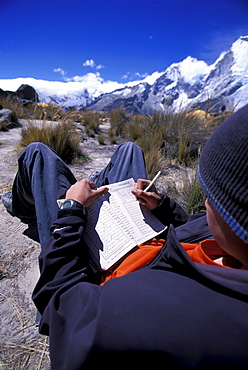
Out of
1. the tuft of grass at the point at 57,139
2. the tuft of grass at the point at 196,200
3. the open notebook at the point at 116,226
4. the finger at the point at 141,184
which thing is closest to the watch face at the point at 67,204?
the open notebook at the point at 116,226

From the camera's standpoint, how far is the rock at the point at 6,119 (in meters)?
5.50

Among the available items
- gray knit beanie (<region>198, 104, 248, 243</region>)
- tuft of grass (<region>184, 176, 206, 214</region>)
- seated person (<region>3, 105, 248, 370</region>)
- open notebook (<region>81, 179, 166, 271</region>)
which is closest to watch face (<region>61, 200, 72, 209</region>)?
open notebook (<region>81, 179, 166, 271</region>)

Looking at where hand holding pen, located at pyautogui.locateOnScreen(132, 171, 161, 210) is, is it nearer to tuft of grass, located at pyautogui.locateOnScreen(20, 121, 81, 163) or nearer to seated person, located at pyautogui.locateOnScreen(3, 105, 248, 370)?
seated person, located at pyautogui.locateOnScreen(3, 105, 248, 370)

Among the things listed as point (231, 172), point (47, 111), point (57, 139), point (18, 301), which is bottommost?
point (18, 301)

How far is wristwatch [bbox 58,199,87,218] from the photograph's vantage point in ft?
2.71

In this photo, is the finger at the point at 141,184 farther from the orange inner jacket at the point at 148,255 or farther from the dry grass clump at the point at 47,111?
the dry grass clump at the point at 47,111

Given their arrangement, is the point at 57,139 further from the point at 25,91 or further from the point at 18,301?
the point at 25,91

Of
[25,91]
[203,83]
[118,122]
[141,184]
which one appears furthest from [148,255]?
[203,83]

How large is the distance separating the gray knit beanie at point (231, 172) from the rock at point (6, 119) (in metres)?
6.22

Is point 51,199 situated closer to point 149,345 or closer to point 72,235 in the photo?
point 72,235

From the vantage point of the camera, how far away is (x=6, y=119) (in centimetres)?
581

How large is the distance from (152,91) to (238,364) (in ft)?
436

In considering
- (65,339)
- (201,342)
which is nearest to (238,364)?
(201,342)

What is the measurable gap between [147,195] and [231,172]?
754 millimetres
